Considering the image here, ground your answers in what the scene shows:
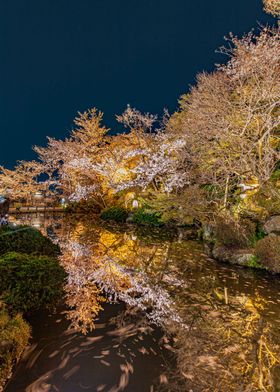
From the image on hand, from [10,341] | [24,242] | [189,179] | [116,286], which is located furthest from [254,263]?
[189,179]

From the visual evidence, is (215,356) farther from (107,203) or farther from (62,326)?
(107,203)

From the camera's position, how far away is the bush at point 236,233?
10.2 metres

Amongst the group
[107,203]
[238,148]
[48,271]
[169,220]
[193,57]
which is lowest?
[48,271]

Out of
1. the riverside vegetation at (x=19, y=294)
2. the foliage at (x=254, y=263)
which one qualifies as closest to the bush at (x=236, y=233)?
the foliage at (x=254, y=263)

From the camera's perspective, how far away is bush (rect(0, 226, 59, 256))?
5984mm

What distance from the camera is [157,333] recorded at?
16.2 ft

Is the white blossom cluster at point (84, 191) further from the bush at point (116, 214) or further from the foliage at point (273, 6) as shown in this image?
the foliage at point (273, 6)

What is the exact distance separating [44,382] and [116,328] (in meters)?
1.69

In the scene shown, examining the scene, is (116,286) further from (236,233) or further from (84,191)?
(84,191)

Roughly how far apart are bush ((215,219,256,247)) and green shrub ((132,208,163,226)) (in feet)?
28.3

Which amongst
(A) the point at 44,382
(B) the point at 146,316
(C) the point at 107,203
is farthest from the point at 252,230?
(C) the point at 107,203

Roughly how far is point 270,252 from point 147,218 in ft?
37.6

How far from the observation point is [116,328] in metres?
5.10

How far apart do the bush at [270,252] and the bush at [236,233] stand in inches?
33.1
